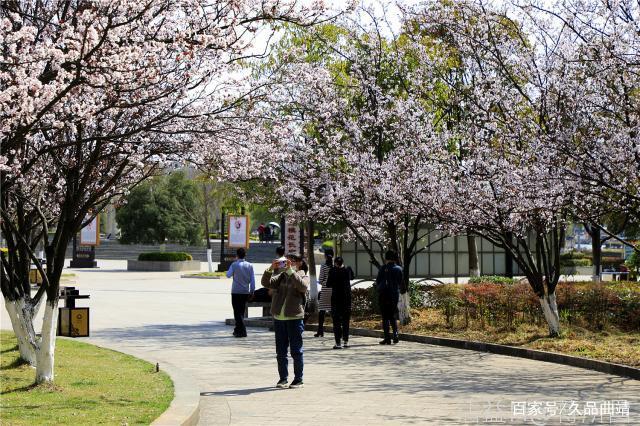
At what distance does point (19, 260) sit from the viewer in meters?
13.1

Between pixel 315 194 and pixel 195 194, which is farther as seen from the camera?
pixel 195 194

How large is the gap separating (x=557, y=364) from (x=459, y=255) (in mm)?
27569

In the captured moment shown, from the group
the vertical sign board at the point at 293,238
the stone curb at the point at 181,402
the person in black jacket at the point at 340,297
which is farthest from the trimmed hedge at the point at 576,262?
the stone curb at the point at 181,402

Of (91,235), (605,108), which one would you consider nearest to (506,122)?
(605,108)

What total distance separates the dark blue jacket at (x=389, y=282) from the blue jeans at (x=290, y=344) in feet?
16.7

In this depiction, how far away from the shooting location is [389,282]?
669 inches

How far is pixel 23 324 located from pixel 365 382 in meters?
4.50

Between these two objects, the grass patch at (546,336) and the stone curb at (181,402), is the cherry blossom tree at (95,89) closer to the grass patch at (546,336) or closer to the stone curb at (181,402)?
the stone curb at (181,402)

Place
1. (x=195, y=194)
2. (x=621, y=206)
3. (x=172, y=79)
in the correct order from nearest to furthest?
1. (x=172, y=79)
2. (x=621, y=206)
3. (x=195, y=194)

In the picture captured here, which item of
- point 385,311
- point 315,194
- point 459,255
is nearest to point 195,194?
point 459,255

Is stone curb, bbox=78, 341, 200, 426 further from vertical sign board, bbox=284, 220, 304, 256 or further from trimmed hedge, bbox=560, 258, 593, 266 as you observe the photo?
trimmed hedge, bbox=560, 258, 593, 266

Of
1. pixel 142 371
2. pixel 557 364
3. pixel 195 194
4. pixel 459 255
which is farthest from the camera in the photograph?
pixel 195 194

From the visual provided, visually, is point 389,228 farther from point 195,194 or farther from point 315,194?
point 195,194

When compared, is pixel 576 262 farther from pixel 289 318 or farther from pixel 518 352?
pixel 289 318
